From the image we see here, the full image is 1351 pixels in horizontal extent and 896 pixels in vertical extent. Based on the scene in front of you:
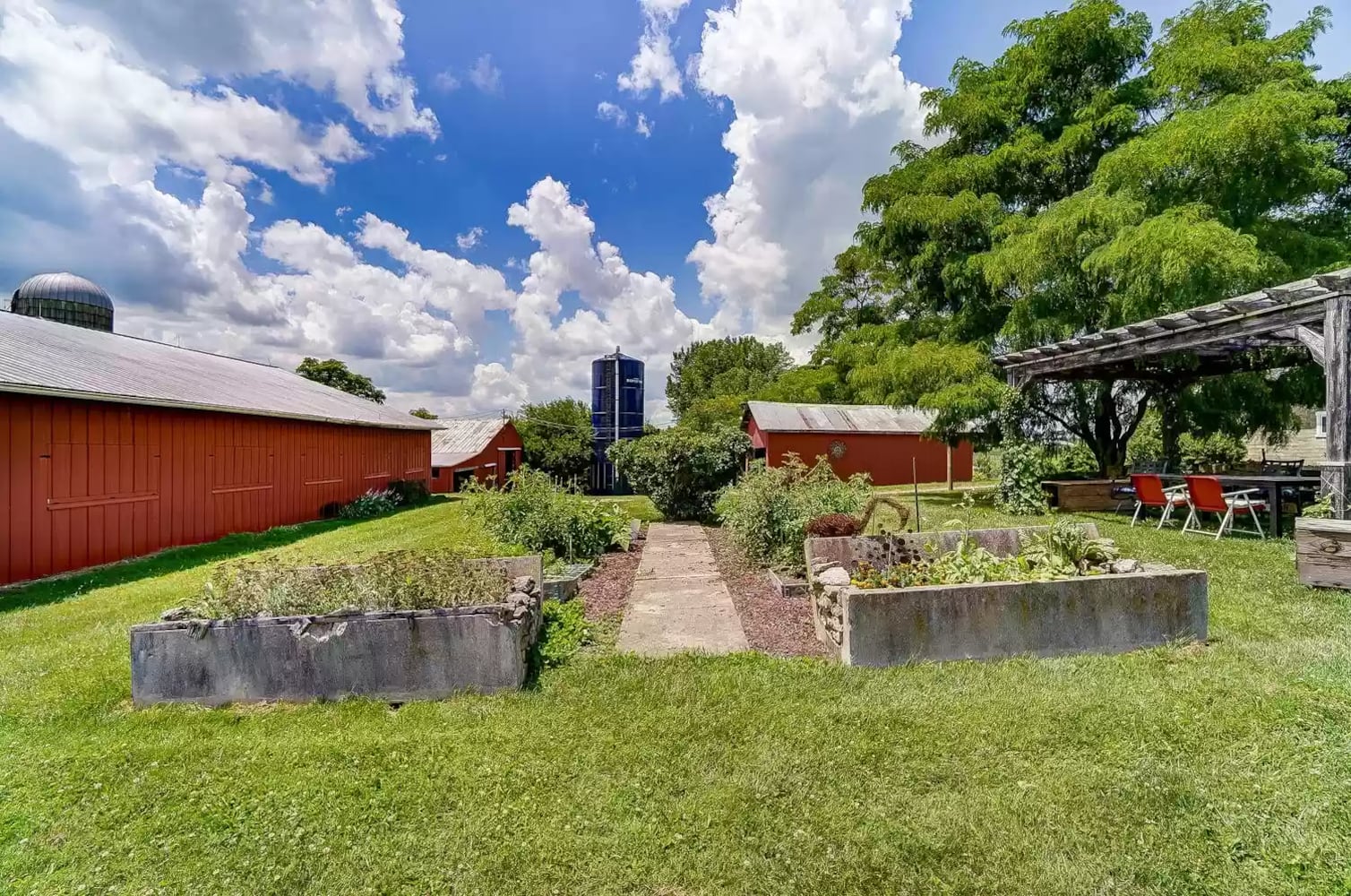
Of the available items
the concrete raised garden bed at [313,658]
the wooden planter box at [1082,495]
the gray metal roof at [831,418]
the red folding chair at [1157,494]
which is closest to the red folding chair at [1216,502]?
the red folding chair at [1157,494]

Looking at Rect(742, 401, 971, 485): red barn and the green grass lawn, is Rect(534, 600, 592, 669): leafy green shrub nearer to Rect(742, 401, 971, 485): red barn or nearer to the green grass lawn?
the green grass lawn

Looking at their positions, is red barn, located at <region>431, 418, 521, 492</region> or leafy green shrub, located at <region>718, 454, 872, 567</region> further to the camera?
red barn, located at <region>431, 418, 521, 492</region>

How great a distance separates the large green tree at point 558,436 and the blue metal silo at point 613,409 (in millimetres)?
710

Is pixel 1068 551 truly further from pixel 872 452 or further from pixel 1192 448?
pixel 1192 448

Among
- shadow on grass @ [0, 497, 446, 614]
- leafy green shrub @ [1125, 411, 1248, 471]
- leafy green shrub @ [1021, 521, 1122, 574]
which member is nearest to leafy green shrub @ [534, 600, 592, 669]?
leafy green shrub @ [1021, 521, 1122, 574]

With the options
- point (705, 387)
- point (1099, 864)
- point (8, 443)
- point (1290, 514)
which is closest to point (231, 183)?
point (8, 443)

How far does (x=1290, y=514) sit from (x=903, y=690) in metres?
11.1

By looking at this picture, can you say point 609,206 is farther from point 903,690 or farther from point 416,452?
point 416,452

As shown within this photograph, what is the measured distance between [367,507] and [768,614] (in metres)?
12.7

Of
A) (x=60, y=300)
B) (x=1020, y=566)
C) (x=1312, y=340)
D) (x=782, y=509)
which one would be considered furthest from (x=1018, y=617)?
(x=60, y=300)

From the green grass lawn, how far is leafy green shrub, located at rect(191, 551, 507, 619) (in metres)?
0.58

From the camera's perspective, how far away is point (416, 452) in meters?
21.2

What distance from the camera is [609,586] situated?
6.48 m

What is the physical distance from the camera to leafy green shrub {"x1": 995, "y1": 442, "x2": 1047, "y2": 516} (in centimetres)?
1088
